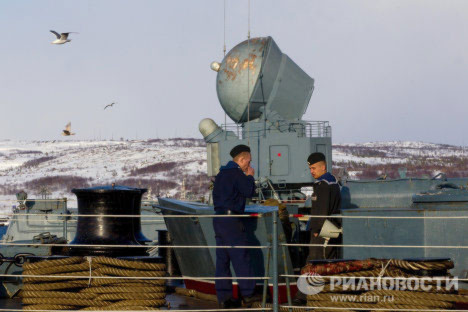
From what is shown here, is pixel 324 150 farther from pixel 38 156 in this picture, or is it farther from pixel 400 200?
pixel 38 156

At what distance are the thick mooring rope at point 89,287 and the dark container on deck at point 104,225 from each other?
5.19 feet

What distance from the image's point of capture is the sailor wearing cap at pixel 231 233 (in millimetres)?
7109

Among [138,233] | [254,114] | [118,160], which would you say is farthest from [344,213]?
[118,160]

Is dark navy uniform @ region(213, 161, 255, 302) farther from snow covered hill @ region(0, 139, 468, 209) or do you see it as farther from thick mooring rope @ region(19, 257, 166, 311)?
snow covered hill @ region(0, 139, 468, 209)

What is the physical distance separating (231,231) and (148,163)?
402 ft

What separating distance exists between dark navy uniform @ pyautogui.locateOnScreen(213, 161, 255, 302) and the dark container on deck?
1.83m

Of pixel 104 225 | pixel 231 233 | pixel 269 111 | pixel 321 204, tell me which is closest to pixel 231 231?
pixel 231 233

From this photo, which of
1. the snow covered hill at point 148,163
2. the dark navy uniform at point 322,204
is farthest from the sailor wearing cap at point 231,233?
the snow covered hill at point 148,163

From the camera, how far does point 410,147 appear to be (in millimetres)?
136375

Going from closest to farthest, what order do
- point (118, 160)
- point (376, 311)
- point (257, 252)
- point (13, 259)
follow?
point (376, 311)
point (257, 252)
point (13, 259)
point (118, 160)

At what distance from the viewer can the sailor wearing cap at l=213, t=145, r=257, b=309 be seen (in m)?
7.11

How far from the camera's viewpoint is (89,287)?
6.84m

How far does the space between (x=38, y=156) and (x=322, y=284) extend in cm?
15396

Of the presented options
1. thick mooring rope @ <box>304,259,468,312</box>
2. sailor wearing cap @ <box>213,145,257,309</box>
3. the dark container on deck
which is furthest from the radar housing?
thick mooring rope @ <box>304,259,468,312</box>
